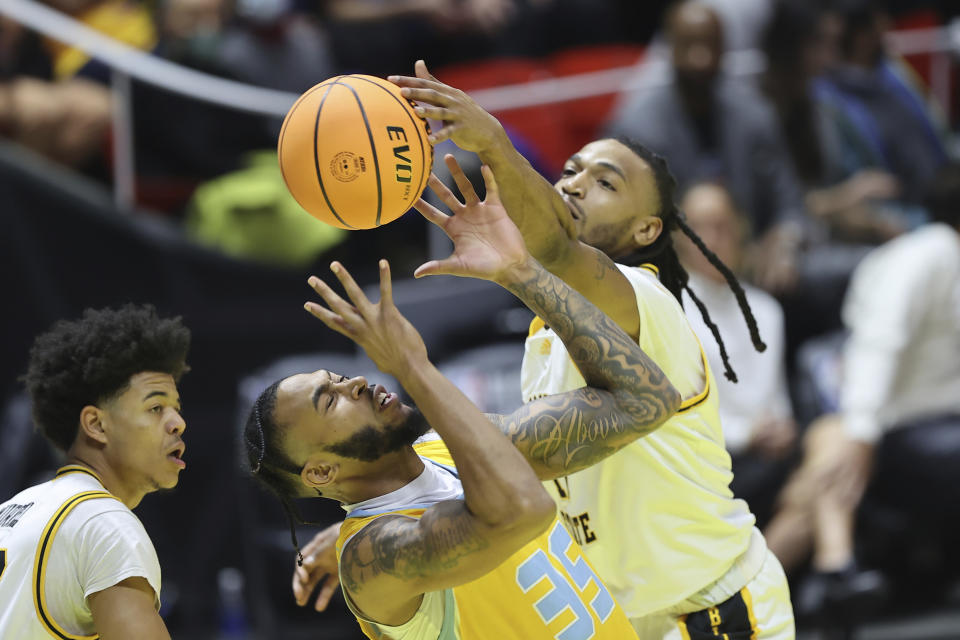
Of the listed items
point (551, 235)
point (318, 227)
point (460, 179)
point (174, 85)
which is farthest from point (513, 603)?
point (174, 85)

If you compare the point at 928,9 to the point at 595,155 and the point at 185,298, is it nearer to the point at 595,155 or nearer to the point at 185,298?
the point at 185,298

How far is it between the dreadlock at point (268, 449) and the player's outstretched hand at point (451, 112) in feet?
2.52

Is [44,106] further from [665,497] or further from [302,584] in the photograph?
[665,497]

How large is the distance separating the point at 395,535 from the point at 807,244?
4.82 metres

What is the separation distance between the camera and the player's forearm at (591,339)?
310cm

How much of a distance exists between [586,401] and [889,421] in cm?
374

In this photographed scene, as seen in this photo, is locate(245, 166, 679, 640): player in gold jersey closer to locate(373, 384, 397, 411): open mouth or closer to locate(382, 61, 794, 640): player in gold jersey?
locate(373, 384, 397, 411): open mouth

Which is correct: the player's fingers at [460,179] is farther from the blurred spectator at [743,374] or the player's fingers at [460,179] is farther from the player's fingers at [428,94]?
the blurred spectator at [743,374]

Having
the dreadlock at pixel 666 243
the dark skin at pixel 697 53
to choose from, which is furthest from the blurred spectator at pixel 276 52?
the dreadlock at pixel 666 243

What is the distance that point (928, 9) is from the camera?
30.1 feet

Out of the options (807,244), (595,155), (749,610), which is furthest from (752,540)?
(807,244)

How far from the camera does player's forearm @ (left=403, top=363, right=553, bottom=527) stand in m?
2.78

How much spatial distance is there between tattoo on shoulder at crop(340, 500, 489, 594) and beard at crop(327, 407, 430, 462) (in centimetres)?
19

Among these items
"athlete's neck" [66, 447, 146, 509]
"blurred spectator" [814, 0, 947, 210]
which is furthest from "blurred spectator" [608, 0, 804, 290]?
"athlete's neck" [66, 447, 146, 509]
